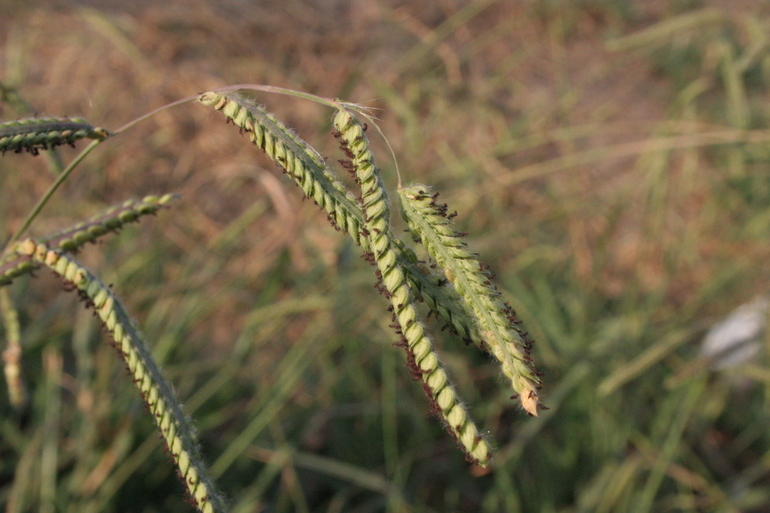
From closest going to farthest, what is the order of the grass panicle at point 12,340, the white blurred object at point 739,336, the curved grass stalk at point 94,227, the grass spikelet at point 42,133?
1. the grass spikelet at point 42,133
2. the curved grass stalk at point 94,227
3. the grass panicle at point 12,340
4. the white blurred object at point 739,336

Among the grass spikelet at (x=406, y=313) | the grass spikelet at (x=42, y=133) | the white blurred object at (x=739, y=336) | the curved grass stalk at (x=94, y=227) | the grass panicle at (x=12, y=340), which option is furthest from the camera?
the white blurred object at (x=739, y=336)

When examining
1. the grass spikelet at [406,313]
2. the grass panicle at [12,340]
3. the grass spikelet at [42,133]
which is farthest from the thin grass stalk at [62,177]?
the grass spikelet at [406,313]

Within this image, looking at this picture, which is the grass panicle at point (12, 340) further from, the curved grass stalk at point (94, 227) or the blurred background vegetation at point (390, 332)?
the blurred background vegetation at point (390, 332)

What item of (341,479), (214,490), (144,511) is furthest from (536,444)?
(214,490)

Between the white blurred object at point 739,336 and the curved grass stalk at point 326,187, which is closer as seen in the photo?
the curved grass stalk at point 326,187

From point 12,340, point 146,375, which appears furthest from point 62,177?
point 12,340

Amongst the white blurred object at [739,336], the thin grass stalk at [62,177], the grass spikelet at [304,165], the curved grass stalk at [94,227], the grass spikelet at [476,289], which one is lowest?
the white blurred object at [739,336]

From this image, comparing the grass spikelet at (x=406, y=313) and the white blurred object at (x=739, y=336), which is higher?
the grass spikelet at (x=406, y=313)
